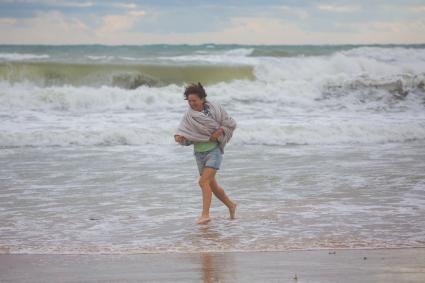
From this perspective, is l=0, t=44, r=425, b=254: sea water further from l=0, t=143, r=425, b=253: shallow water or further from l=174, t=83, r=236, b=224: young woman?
l=174, t=83, r=236, b=224: young woman

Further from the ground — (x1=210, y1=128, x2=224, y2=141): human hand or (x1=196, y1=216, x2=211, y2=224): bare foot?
(x1=210, y1=128, x2=224, y2=141): human hand

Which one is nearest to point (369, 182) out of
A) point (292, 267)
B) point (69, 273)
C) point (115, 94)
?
point (292, 267)

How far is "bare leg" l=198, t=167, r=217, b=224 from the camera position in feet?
25.0

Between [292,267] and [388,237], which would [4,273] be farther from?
[388,237]

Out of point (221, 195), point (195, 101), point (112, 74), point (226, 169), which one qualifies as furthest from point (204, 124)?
point (112, 74)

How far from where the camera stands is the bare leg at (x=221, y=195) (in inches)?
306

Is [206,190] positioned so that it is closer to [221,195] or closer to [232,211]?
[221,195]

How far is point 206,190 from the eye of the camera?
769cm

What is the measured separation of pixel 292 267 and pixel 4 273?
205 cm

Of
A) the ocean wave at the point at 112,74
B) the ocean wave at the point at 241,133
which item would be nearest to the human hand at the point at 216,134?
the ocean wave at the point at 241,133

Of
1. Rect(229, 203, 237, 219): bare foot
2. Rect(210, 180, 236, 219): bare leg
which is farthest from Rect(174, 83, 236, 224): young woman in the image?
Rect(229, 203, 237, 219): bare foot

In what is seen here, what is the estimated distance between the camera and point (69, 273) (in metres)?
5.64

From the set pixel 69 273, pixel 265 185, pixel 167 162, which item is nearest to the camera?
pixel 69 273

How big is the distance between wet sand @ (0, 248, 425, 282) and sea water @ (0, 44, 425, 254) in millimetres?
361
